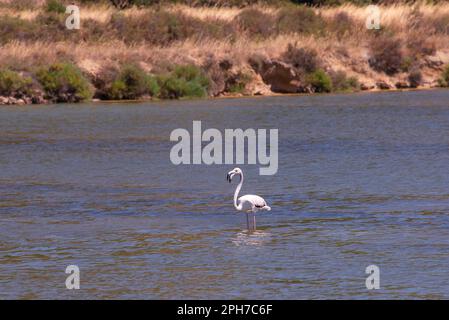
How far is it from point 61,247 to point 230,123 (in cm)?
1682

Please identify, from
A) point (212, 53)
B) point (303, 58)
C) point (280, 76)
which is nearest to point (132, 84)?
point (212, 53)

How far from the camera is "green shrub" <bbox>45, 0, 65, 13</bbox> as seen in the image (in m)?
53.7

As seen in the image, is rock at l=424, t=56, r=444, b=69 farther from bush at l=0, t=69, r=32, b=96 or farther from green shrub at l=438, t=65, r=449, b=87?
bush at l=0, t=69, r=32, b=96

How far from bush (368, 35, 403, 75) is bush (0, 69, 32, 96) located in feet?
45.1

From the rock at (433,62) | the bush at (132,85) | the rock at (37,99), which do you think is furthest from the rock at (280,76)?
the rock at (37,99)

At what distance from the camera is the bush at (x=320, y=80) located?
44.1m

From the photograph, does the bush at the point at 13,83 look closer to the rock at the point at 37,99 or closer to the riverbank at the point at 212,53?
the riverbank at the point at 212,53

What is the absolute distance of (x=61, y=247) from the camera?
1514cm

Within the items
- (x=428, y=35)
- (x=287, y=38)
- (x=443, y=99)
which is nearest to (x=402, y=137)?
(x=443, y=99)

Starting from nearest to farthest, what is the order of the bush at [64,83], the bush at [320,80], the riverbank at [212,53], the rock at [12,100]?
1. the rock at [12,100]
2. the bush at [64,83]
3. the riverbank at [212,53]
4. the bush at [320,80]

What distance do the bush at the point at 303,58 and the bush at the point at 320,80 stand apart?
29cm

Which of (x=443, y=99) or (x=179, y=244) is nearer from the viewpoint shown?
(x=179, y=244)

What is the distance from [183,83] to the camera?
4091 centimetres

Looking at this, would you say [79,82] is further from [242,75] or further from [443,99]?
[443,99]
